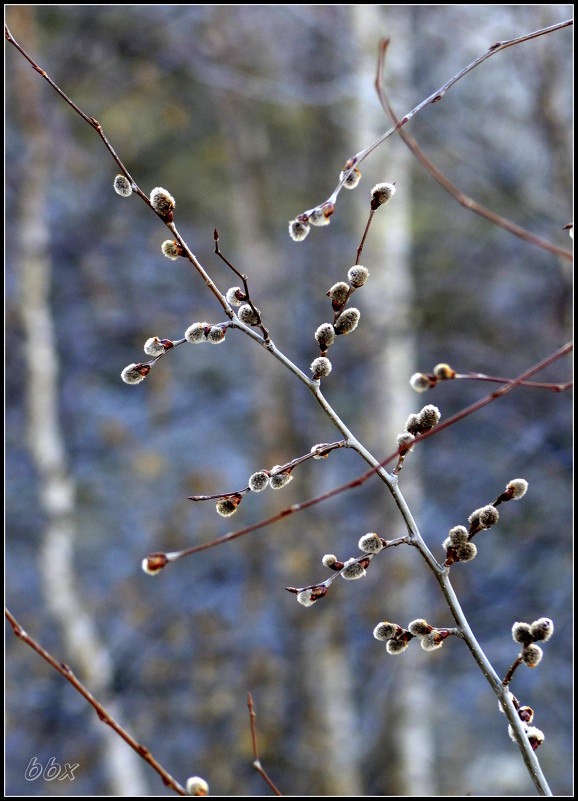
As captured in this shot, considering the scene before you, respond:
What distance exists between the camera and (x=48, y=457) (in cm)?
296

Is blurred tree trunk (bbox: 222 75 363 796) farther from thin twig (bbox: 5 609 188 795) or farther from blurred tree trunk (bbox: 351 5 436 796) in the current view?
thin twig (bbox: 5 609 188 795)

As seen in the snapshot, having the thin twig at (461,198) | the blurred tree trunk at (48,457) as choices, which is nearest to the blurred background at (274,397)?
the blurred tree trunk at (48,457)

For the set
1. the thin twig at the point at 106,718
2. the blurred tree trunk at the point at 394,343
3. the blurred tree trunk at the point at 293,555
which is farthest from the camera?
the blurred tree trunk at the point at 293,555

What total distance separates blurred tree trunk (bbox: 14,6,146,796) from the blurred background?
1cm

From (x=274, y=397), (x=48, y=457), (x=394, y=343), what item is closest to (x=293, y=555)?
(x=274, y=397)

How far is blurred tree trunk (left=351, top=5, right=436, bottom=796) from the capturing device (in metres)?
3.04

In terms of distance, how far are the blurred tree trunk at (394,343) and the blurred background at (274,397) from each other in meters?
0.02

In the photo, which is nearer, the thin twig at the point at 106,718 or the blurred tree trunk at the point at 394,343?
the thin twig at the point at 106,718

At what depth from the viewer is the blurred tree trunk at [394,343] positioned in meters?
3.04

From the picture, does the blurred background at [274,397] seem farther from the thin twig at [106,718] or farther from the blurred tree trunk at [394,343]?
the thin twig at [106,718]

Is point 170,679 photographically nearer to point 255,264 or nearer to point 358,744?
point 358,744

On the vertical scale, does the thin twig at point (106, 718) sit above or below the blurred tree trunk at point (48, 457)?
below

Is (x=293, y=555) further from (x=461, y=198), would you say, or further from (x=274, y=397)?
(x=461, y=198)

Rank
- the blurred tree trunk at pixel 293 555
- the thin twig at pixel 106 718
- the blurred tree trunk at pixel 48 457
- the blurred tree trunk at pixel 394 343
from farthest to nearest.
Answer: the blurred tree trunk at pixel 293 555 < the blurred tree trunk at pixel 394 343 < the blurred tree trunk at pixel 48 457 < the thin twig at pixel 106 718
